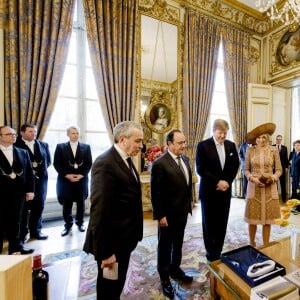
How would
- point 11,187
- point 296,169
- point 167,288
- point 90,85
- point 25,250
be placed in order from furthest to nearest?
point 296,169
point 90,85
point 25,250
point 11,187
point 167,288

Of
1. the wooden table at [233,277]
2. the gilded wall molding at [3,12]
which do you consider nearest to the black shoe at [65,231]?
the wooden table at [233,277]

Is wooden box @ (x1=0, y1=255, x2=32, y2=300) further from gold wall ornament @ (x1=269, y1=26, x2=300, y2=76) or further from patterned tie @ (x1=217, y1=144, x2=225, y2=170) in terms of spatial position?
gold wall ornament @ (x1=269, y1=26, x2=300, y2=76)

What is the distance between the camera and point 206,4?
462 cm

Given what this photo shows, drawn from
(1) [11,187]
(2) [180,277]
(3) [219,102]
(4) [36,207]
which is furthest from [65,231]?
(3) [219,102]

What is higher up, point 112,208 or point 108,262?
point 112,208

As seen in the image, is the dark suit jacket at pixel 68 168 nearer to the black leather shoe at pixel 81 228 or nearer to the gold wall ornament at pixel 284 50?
the black leather shoe at pixel 81 228

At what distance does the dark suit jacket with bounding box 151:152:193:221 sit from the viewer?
1.77 metres

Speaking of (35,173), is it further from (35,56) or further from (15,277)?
(15,277)

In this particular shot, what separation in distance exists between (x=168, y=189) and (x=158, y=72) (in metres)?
3.03

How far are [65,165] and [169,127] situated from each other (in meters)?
Answer: 2.16

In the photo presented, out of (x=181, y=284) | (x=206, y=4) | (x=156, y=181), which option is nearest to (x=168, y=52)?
(x=206, y=4)

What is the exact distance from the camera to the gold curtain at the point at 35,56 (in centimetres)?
301

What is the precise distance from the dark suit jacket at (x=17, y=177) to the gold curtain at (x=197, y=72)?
298cm

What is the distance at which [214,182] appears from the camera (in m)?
2.13
